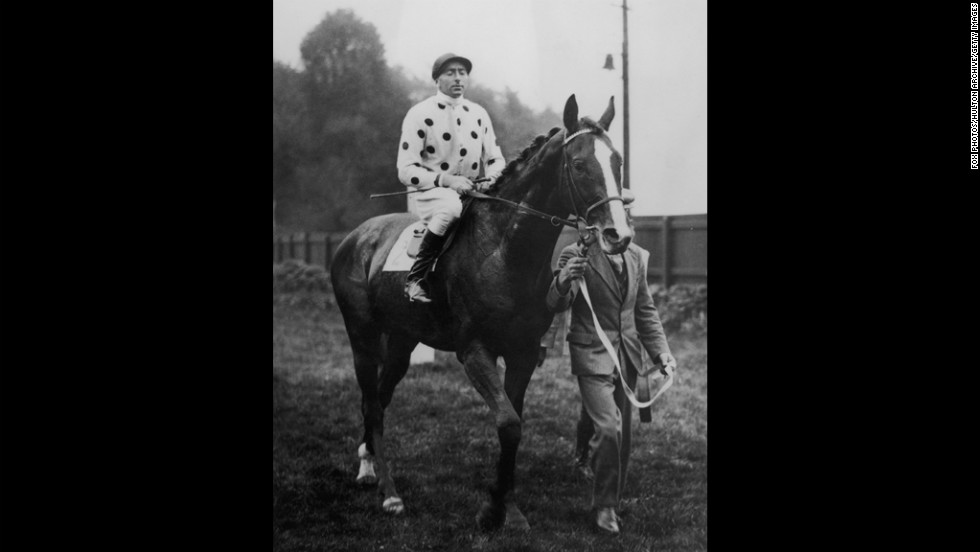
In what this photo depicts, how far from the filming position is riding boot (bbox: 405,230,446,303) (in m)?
4.96

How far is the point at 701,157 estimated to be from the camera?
5.00 meters

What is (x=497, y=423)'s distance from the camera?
4691 mm

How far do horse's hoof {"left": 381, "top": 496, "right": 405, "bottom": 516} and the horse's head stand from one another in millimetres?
1951

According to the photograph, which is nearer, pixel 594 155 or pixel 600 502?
pixel 594 155

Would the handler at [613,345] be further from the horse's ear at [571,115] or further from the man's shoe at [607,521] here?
the horse's ear at [571,115]

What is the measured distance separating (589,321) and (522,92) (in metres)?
1.37

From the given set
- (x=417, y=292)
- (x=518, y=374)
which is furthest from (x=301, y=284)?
(x=518, y=374)

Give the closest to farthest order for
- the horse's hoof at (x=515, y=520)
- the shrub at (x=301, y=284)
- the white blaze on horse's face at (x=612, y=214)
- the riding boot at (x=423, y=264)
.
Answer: the white blaze on horse's face at (x=612, y=214) < the horse's hoof at (x=515, y=520) < the riding boot at (x=423, y=264) < the shrub at (x=301, y=284)

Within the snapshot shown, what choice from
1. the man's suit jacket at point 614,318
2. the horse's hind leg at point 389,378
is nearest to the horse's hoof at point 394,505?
the horse's hind leg at point 389,378

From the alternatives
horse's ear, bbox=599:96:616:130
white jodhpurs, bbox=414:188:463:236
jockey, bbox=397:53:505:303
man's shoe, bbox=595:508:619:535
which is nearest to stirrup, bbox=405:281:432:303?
jockey, bbox=397:53:505:303

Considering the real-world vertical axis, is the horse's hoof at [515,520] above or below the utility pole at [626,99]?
below

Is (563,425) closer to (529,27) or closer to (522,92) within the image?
(522,92)

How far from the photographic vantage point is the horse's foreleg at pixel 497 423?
4664mm
